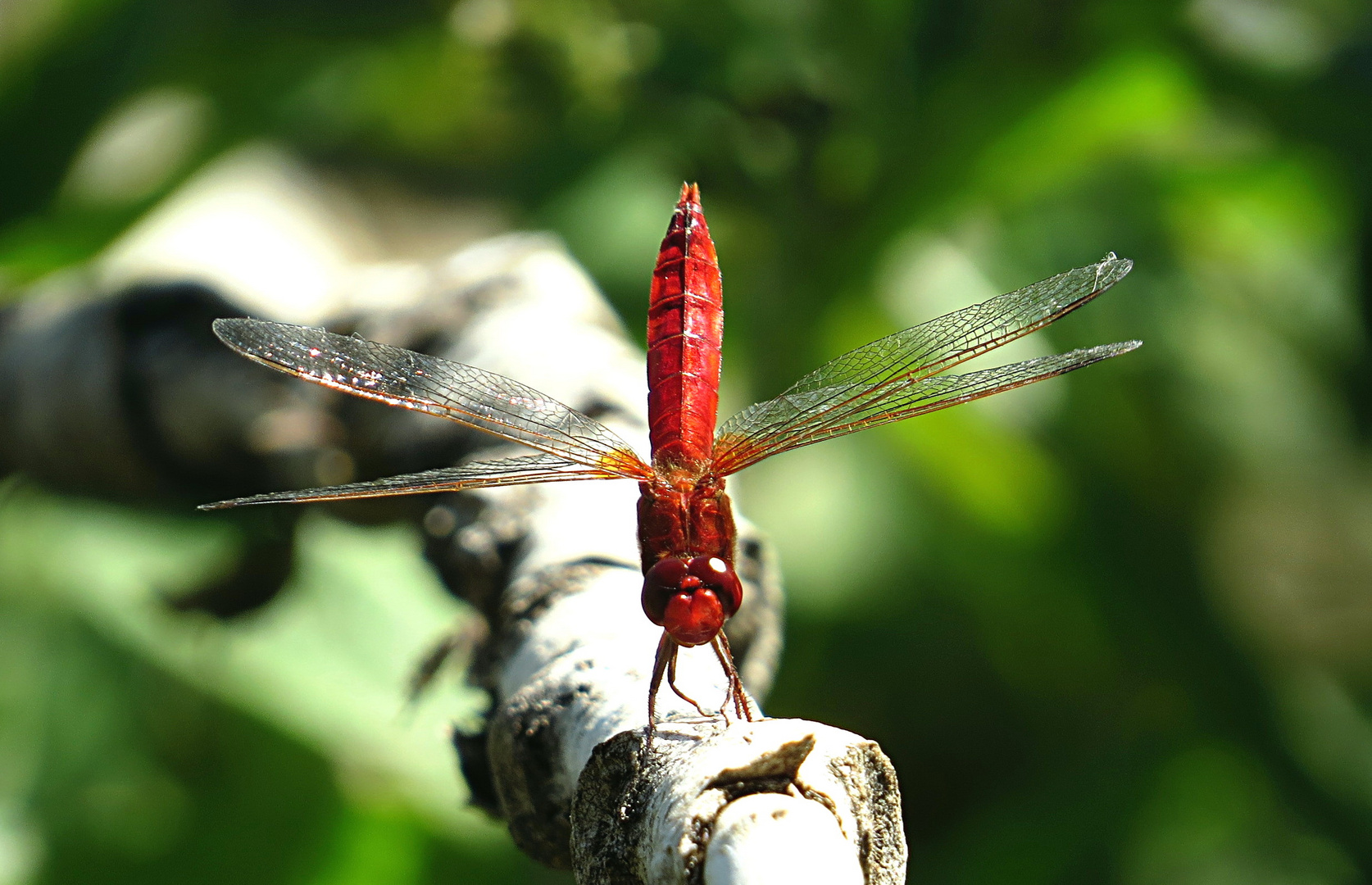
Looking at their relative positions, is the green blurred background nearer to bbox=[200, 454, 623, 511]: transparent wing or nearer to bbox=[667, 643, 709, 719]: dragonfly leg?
bbox=[200, 454, 623, 511]: transparent wing

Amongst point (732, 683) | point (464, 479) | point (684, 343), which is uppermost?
point (684, 343)

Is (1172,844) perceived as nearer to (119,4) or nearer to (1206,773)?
(1206,773)

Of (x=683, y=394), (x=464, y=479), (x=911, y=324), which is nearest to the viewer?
(x=464, y=479)

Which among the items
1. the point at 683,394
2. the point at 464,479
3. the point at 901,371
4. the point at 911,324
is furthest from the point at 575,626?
the point at 911,324

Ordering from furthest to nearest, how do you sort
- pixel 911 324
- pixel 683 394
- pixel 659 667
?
pixel 911 324
pixel 683 394
pixel 659 667

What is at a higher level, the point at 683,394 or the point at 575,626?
the point at 683,394

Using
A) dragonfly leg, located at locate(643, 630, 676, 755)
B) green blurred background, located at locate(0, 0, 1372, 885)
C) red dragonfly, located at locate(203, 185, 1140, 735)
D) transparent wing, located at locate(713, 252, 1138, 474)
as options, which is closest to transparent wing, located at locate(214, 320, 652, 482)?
red dragonfly, located at locate(203, 185, 1140, 735)

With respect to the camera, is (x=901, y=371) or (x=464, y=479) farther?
(x=901, y=371)

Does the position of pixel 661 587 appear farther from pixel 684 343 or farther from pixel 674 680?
pixel 684 343
